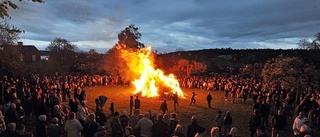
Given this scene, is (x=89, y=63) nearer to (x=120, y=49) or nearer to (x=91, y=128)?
(x=120, y=49)

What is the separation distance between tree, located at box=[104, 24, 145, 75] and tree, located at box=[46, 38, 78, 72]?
20.7 feet

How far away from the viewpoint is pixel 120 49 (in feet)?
172

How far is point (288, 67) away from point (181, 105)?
9.19m

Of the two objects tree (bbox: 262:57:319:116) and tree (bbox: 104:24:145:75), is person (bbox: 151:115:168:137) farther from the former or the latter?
tree (bbox: 104:24:145:75)

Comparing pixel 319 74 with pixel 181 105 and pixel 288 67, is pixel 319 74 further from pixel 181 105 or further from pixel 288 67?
pixel 181 105

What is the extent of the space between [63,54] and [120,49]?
1005 centimetres

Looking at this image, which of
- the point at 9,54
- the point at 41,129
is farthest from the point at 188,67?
the point at 41,129

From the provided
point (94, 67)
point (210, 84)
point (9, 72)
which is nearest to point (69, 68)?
point (94, 67)

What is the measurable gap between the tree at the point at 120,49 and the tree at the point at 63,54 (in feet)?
20.7

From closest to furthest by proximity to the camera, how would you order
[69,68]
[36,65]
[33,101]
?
[33,101]
[36,65]
[69,68]

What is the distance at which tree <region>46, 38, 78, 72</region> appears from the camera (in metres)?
50.5

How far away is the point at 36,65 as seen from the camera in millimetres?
47625

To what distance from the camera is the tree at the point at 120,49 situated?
50125 mm

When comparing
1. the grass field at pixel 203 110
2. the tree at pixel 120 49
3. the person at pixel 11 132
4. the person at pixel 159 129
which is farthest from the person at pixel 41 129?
the tree at pixel 120 49
